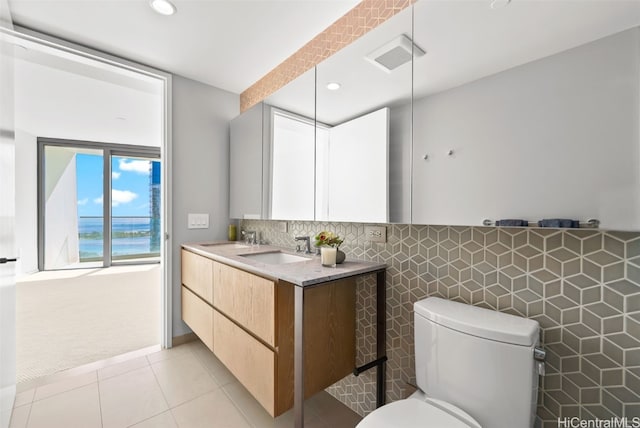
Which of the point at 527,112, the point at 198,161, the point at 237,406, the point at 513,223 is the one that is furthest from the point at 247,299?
the point at 198,161

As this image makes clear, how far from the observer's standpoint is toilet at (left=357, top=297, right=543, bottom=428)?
0.88m

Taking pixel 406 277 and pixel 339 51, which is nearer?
pixel 406 277

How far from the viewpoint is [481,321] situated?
987 mm

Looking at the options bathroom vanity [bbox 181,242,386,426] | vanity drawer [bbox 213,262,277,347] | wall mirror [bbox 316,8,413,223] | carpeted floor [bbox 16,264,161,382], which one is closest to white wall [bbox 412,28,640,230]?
wall mirror [bbox 316,8,413,223]

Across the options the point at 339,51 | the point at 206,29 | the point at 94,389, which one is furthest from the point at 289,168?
the point at 94,389

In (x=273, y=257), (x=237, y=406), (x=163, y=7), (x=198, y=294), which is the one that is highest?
(x=163, y=7)

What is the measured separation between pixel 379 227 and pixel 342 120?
2.19ft

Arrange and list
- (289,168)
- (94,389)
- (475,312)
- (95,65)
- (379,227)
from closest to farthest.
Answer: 1. (475,312)
2. (379,227)
3. (94,389)
4. (289,168)
5. (95,65)

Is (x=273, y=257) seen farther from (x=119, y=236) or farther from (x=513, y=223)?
(x=119, y=236)

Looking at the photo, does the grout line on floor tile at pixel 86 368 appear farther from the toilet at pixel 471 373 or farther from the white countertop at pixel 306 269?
the toilet at pixel 471 373

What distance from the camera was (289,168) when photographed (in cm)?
197

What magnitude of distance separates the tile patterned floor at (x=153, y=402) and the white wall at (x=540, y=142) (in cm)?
141

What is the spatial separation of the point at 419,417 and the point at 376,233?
0.85 metres

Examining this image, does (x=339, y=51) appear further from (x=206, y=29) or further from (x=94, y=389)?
(x=94, y=389)
